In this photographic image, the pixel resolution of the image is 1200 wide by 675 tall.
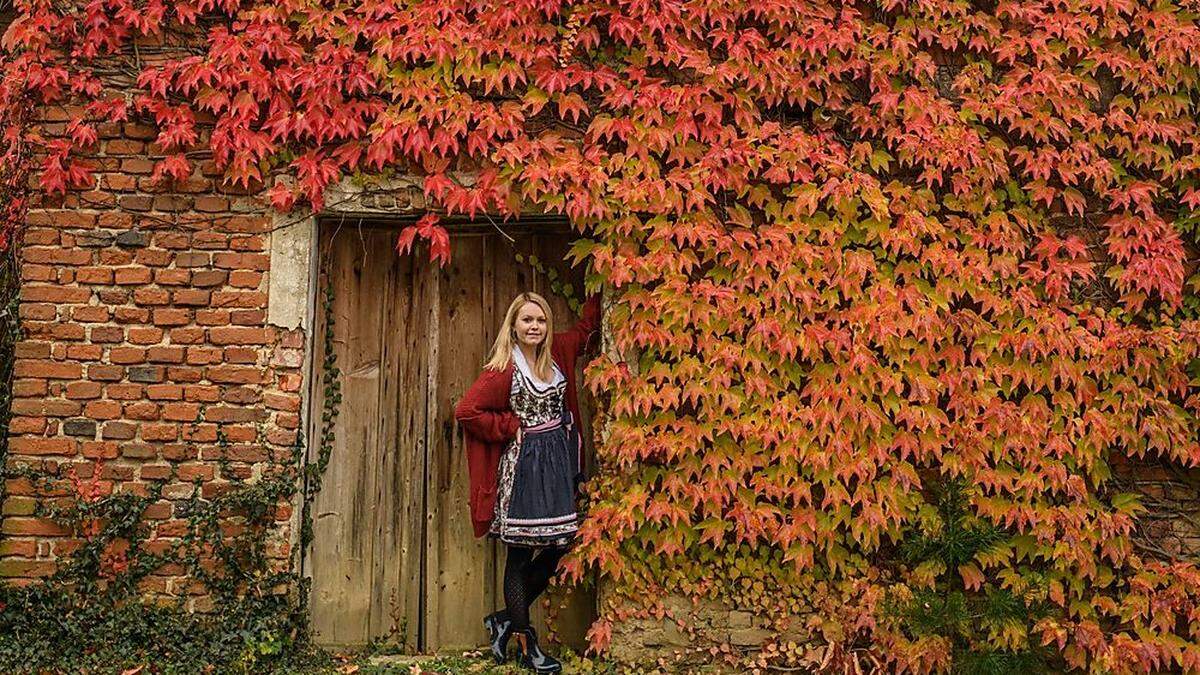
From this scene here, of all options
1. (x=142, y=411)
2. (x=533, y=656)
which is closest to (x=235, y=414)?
(x=142, y=411)

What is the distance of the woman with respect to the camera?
4535 mm

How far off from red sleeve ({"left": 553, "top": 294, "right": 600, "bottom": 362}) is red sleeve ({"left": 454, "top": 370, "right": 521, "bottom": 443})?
0.37 meters

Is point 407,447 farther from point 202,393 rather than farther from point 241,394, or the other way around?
point 202,393

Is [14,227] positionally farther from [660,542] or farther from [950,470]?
[950,470]

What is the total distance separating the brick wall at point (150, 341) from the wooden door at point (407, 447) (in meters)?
0.34

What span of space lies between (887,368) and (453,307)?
2239 mm

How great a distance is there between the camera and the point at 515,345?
4.70 m

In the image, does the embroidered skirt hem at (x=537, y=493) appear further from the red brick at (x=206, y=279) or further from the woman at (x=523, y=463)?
the red brick at (x=206, y=279)

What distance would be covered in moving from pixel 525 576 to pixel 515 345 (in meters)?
1.13

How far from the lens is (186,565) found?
181 inches

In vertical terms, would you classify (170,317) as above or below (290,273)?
below

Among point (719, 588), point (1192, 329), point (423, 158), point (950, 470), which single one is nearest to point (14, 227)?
point (423, 158)

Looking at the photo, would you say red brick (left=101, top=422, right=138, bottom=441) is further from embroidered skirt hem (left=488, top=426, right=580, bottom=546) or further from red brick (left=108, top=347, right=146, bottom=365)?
embroidered skirt hem (left=488, top=426, right=580, bottom=546)

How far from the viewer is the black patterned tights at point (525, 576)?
457 centimetres
